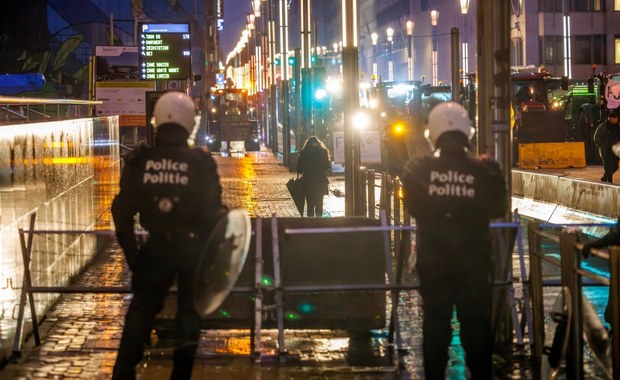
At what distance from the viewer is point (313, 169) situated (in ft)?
63.0

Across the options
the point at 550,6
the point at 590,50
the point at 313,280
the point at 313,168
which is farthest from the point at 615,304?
the point at 590,50

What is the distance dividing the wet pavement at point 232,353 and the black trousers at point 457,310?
1.53 metres

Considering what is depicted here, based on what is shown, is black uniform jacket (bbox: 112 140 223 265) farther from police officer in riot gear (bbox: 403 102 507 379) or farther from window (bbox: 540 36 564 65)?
window (bbox: 540 36 564 65)

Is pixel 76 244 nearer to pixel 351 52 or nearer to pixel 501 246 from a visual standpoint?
pixel 351 52

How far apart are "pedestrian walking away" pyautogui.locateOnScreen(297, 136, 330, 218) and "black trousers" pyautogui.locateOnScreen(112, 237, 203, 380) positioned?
12.3m

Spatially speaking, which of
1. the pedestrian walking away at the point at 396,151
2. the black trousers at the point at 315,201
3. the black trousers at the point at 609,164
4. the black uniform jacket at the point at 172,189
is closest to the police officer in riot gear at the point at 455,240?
the black uniform jacket at the point at 172,189

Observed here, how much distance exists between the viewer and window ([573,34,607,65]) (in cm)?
7351

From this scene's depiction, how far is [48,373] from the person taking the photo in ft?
27.9

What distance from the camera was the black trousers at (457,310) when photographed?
6.75 m

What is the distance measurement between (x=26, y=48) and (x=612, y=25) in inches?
1448

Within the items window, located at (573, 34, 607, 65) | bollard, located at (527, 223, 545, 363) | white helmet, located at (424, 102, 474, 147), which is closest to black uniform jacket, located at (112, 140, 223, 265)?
white helmet, located at (424, 102, 474, 147)

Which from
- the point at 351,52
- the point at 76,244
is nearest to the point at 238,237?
the point at 76,244

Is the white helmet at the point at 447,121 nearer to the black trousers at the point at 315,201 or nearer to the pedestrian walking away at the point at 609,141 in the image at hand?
the black trousers at the point at 315,201

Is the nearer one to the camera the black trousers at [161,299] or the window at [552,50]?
the black trousers at [161,299]
